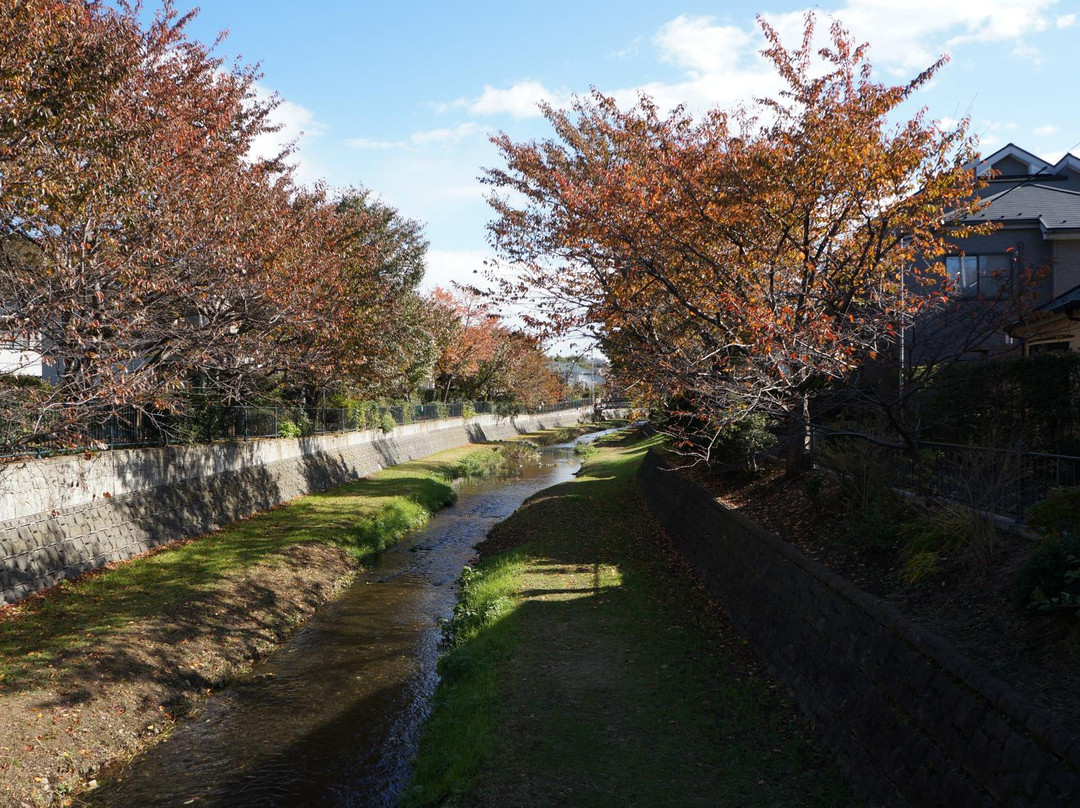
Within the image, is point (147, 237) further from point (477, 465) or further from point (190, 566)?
point (477, 465)

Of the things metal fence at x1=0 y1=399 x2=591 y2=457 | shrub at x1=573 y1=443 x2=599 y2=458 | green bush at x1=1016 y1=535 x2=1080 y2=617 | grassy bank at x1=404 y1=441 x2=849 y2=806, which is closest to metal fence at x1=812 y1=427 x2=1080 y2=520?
green bush at x1=1016 y1=535 x2=1080 y2=617

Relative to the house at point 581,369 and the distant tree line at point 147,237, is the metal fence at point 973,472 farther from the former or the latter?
the house at point 581,369

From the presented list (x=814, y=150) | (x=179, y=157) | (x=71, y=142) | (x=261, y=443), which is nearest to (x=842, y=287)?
(x=814, y=150)

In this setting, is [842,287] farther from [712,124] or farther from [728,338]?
[712,124]

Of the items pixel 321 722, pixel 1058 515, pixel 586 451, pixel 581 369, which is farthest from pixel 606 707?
pixel 581 369

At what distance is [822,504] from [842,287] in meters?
3.46

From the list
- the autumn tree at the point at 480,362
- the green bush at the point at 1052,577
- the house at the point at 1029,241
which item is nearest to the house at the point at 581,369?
the autumn tree at the point at 480,362

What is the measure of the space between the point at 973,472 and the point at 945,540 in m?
1.02

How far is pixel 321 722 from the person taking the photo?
32.1 feet

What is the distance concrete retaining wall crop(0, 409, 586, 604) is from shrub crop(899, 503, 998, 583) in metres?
12.0

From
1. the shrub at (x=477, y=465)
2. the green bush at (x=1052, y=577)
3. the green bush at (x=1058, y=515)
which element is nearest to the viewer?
the green bush at (x=1052, y=577)

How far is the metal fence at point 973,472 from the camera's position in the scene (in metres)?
7.98

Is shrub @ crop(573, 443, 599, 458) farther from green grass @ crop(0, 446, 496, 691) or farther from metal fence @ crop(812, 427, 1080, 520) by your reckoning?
metal fence @ crop(812, 427, 1080, 520)

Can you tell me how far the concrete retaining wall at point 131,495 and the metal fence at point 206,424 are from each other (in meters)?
0.35
